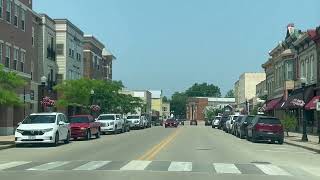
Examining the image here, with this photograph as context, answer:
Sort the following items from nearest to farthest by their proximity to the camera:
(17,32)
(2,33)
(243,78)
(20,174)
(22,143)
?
(20,174) < (22,143) < (2,33) < (17,32) < (243,78)

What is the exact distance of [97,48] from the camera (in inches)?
3504

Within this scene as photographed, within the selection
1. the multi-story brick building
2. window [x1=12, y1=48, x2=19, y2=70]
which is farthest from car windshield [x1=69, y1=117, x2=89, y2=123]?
window [x1=12, y1=48, x2=19, y2=70]

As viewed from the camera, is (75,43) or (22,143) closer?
(22,143)

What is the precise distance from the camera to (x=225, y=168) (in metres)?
18.9

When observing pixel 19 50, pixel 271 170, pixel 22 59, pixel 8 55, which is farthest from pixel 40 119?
pixel 22 59

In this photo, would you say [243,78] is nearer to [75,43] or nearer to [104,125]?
→ [75,43]

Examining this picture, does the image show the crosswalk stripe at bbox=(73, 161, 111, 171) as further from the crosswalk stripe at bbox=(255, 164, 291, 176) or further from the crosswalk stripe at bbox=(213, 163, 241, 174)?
the crosswalk stripe at bbox=(255, 164, 291, 176)

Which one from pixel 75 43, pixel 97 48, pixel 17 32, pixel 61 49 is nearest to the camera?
pixel 17 32

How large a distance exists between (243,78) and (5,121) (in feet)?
307

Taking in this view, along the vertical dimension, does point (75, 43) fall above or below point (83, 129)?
above

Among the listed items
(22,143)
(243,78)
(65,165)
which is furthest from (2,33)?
(243,78)

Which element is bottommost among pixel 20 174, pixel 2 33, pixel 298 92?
pixel 20 174

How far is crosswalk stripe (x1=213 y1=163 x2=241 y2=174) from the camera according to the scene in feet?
57.9

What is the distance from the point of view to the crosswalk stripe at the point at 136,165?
18.3 metres
